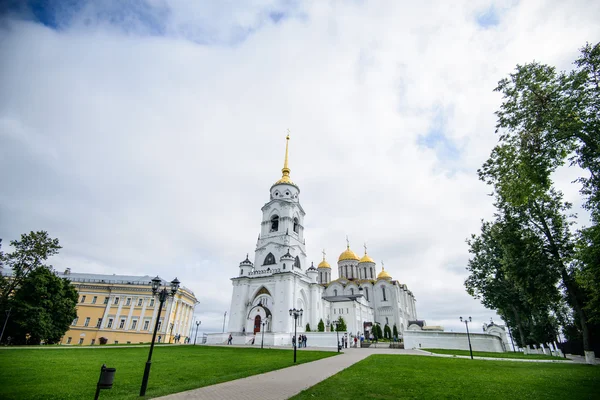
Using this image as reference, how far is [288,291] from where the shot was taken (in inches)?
1400

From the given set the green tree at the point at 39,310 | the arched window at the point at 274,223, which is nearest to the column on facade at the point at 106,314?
the green tree at the point at 39,310

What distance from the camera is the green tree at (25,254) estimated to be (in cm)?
2898

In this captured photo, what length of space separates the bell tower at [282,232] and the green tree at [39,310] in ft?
75.0

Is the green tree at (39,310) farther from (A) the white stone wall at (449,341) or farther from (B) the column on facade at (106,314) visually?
(A) the white stone wall at (449,341)

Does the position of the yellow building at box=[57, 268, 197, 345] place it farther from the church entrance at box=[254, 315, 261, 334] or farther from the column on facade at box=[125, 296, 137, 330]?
the church entrance at box=[254, 315, 261, 334]

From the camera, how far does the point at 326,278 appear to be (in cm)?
6119

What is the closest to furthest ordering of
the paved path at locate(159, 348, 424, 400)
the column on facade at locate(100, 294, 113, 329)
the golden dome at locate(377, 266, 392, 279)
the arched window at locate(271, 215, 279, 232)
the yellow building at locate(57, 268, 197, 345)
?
the paved path at locate(159, 348, 424, 400)
the arched window at locate(271, 215, 279, 232)
the yellow building at locate(57, 268, 197, 345)
the column on facade at locate(100, 294, 113, 329)
the golden dome at locate(377, 266, 392, 279)

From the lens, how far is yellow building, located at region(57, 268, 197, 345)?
47.8m

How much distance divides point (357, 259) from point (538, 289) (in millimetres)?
44712

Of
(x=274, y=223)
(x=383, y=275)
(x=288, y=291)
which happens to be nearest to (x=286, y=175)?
(x=274, y=223)

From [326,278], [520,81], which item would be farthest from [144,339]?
[520,81]

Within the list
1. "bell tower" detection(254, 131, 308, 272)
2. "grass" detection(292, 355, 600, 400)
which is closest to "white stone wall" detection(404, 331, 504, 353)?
"bell tower" detection(254, 131, 308, 272)

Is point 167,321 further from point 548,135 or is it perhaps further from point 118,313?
point 548,135

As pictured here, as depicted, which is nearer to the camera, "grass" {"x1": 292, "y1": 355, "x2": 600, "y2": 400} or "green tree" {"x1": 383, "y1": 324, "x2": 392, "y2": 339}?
"grass" {"x1": 292, "y1": 355, "x2": 600, "y2": 400}
